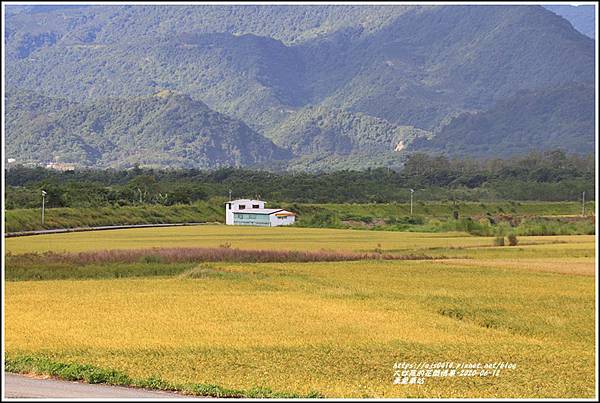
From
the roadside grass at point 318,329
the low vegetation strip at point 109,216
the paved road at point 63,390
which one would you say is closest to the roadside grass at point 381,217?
the low vegetation strip at point 109,216

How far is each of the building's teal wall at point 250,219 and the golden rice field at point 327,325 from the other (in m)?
43.3

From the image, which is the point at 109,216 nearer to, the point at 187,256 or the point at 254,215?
the point at 254,215

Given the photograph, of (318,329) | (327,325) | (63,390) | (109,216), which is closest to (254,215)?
(109,216)

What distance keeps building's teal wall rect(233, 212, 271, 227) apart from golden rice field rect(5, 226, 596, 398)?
142 feet

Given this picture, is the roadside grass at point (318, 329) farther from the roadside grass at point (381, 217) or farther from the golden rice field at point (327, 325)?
the roadside grass at point (381, 217)

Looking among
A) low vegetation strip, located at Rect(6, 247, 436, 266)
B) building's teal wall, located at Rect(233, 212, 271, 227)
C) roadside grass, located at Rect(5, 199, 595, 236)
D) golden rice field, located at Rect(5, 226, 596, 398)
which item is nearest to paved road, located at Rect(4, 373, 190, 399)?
golden rice field, located at Rect(5, 226, 596, 398)

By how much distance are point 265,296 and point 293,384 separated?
15065mm

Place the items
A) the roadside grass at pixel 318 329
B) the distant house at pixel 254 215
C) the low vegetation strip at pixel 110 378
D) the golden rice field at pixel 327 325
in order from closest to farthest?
the low vegetation strip at pixel 110 378 < the roadside grass at pixel 318 329 < the golden rice field at pixel 327 325 < the distant house at pixel 254 215

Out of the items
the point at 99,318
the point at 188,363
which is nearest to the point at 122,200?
the point at 99,318

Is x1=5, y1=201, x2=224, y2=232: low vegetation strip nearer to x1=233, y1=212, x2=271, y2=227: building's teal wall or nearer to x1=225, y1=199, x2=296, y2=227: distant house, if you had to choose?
x1=225, y1=199, x2=296, y2=227: distant house

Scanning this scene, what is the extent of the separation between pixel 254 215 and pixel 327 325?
6619cm

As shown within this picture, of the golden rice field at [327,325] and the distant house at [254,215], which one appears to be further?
the distant house at [254,215]

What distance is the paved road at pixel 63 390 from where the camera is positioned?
14547 millimetres

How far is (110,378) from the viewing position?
16.5 m
